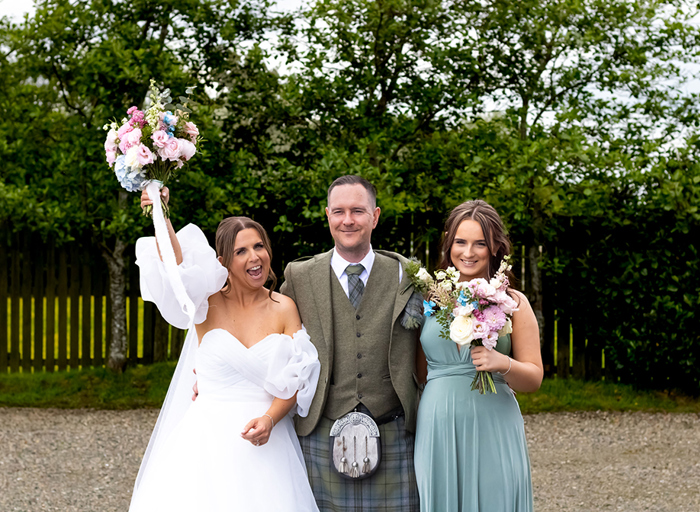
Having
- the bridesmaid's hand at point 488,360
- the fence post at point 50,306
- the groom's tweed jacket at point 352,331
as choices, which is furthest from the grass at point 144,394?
the bridesmaid's hand at point 488,360

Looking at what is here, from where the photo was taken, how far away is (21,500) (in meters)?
5.35

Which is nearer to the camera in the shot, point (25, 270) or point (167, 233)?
point (167, 233)

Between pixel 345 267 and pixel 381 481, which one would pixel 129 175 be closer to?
pixel 345 267

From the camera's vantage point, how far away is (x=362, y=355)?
321 centimetres

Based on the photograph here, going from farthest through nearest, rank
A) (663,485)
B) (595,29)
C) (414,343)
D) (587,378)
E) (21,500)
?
(587,378) → (595,29) → (663,485) → (21,500) → (414,343)

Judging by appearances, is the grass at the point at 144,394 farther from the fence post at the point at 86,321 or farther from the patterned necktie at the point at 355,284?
the patterned necktie at the point at 355,284

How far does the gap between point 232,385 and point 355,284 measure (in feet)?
2.29

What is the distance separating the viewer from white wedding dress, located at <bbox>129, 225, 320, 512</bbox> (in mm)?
2984

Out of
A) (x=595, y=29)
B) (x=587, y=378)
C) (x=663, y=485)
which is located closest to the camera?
(x=663, y=485)

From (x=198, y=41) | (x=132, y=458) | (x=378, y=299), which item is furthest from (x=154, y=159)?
(x=198, y=41)

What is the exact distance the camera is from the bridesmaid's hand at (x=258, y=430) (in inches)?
118

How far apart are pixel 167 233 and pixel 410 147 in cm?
583

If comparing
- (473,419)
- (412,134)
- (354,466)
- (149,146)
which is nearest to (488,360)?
(473,419)

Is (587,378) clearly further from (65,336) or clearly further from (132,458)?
(65,336)
